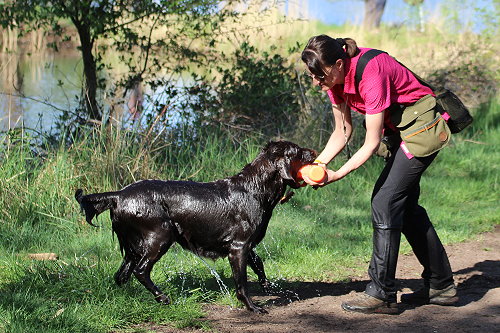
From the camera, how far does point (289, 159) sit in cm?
464

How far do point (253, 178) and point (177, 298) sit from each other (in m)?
1.04

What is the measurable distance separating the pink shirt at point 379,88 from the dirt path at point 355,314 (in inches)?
55.4

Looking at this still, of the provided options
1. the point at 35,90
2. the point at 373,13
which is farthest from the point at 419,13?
the point at 35,90

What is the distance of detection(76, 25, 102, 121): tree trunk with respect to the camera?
29.9 feet

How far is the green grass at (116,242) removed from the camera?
14.7 ft

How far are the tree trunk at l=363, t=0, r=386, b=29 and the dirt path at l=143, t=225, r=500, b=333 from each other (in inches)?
668

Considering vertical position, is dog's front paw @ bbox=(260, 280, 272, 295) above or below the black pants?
below

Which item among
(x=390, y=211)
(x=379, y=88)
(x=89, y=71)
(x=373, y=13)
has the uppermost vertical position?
(x=373, y=13)

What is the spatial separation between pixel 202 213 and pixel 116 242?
5.61 ft

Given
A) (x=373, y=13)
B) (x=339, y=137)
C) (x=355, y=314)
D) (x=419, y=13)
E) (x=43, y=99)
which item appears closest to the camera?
(x=355, y=314)

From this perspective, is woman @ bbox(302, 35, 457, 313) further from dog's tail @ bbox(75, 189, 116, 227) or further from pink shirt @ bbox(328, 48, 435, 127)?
dog's tail @ bbox(75, 189, 116, 227)

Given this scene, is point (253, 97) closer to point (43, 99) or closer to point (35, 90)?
point (43, 99)

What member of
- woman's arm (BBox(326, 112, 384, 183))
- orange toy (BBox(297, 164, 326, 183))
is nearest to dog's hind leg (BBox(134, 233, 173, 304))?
orange toy (BBox(297, 164, 326, 183))

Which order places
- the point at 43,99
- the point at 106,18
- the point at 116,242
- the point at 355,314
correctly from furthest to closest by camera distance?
the point at 43,99 < the point at 106,18 < the point at 116,242 < the point at 355,314
